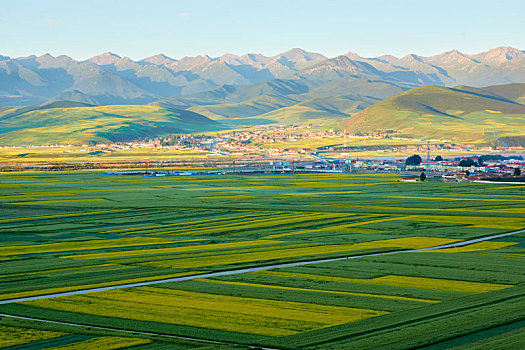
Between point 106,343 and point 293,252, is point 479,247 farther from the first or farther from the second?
point 106,343

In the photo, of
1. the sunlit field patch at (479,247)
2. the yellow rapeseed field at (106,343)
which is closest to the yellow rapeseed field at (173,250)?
the sunlit field patch at (479,247)

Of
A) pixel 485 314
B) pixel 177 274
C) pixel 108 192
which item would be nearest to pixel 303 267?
pixel 177 274

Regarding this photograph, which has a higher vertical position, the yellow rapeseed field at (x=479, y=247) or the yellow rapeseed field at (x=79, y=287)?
the yellow rapeseed field at (x=79, y=287)

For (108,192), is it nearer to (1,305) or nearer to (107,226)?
(107,226)

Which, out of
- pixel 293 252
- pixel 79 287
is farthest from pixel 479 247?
pixel 79 287

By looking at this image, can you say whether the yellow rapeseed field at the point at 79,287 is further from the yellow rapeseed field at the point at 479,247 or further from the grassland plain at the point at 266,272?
the yellow rapeseed field at the point at 479,247
